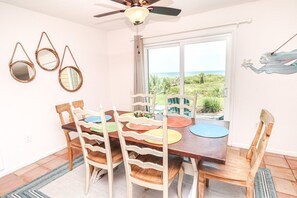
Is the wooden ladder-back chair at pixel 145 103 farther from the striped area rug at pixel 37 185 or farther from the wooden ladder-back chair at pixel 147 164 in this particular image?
the striped area rug at pixel 37 185

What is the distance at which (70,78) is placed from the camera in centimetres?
311

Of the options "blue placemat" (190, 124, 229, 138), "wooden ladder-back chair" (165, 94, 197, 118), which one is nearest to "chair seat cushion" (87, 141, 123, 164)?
"blue placemat" (190, 124, 229, 138)

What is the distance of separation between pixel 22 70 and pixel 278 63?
→ 3779mm

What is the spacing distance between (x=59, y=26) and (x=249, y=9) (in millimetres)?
3122

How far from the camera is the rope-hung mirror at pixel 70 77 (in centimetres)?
297

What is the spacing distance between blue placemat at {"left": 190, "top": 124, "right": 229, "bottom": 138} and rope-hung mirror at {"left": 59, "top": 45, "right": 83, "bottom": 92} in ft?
7.91

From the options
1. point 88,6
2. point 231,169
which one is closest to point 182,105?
point 231,169

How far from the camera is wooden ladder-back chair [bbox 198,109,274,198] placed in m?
1.31

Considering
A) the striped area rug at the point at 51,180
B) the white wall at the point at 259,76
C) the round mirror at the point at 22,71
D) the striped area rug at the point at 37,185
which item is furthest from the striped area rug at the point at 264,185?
the round mirror at the point at 22,71

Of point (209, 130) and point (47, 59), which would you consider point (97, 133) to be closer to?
point (209, 130)

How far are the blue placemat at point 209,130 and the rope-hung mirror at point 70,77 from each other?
2.41 m

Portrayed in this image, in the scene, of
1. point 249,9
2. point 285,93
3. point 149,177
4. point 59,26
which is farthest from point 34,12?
point 285,93

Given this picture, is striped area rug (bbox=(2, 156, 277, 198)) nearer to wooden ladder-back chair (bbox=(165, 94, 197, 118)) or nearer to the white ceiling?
wooden ladder-back chair (bbox=(165, 94, 197, 118))

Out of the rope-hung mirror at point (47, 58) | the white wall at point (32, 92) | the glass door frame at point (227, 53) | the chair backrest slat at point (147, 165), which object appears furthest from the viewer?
the glass door frame at point (227, 53)
